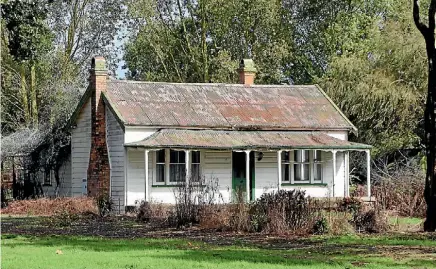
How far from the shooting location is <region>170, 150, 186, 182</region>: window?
34375mm

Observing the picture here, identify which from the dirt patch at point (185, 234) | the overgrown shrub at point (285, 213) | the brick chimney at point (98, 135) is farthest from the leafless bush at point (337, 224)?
the brick chimney at point (98, 135)

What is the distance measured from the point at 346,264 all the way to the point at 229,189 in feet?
66.8

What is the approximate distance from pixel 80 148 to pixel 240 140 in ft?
24.1

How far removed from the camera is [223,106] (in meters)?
37.0

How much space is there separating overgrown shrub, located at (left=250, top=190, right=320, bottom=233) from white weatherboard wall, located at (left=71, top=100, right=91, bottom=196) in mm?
15583

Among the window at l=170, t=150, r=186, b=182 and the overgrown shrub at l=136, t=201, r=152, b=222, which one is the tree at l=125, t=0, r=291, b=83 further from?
the overgrown shrub at l=136, t=201, r=152, b=222

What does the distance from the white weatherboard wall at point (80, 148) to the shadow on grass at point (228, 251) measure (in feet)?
52.2

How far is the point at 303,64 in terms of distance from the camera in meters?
53.2

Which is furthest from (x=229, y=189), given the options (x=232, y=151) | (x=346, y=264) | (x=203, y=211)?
(x=346, y=264)

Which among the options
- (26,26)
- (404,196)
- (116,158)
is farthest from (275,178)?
(26,26)

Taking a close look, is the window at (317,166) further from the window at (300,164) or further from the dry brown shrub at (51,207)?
the dry brown shrub at (51,207)

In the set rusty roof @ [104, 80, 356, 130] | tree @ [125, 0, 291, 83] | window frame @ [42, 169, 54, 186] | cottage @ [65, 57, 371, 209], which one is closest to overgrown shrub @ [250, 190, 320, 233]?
cottage @ [65, 57, 371, 209]

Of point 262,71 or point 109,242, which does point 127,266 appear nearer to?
point 109,242

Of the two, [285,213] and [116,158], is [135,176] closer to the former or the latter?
[116,158]
